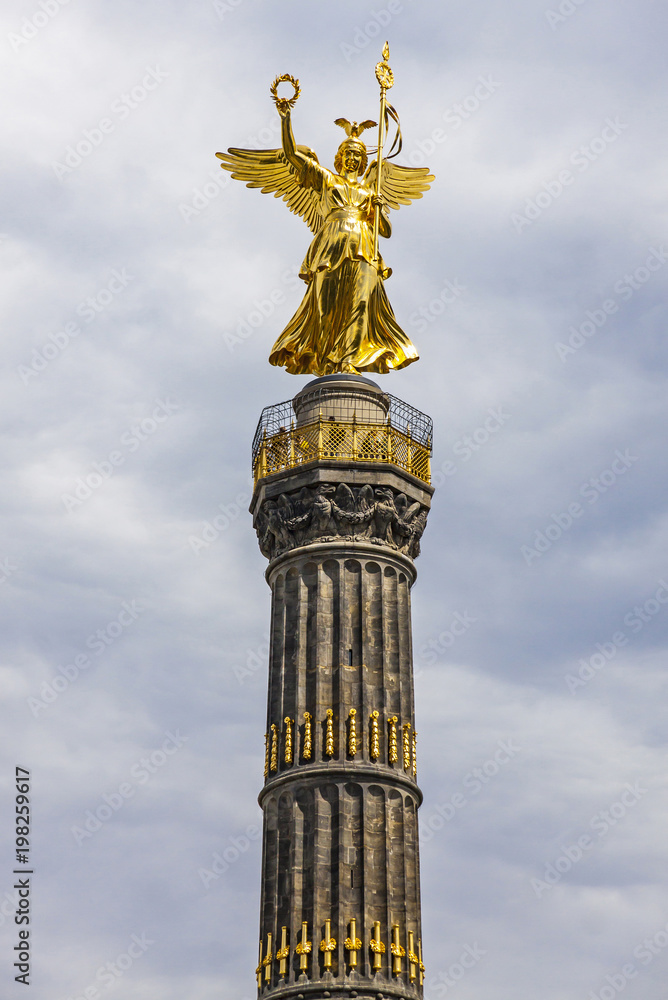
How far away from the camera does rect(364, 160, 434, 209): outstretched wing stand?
53.8 metres

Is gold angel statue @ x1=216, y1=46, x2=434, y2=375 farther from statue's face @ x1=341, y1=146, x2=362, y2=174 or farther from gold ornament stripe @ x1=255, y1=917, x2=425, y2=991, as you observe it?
gold ornament stripe @ x1=255, y1=917, x2=425, y2=991

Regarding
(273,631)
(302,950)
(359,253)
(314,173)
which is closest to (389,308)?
(359,253)

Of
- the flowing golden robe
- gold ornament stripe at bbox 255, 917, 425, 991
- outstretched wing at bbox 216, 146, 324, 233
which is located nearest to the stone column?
gold ornament stripe at bbox 255, 917, 425, 991

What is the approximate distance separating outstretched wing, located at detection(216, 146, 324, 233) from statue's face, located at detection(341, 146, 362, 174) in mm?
1004

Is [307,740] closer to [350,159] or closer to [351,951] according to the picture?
[351,951]

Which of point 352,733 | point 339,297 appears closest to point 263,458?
point 339,297

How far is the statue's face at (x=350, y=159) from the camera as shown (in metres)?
53.4

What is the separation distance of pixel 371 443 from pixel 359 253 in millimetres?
6855

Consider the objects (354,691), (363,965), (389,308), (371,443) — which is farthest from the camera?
(389,308)

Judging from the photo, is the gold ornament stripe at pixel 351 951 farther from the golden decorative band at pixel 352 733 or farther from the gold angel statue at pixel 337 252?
the gold angel statue at pixel 337 252

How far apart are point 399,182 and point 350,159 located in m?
2.18

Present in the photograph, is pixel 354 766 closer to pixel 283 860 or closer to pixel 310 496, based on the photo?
pixel 283 860

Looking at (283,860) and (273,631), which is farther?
(273,631)

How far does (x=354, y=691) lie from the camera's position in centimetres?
4531
